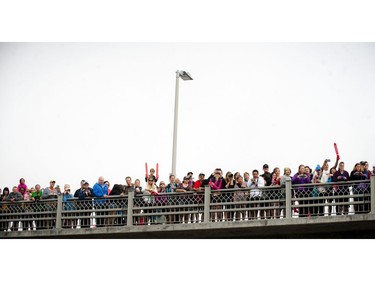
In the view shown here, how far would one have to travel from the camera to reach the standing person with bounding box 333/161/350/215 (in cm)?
3016

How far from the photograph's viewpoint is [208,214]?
31.5 meters

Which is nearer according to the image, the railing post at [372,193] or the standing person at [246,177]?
the railing post at [372,193]

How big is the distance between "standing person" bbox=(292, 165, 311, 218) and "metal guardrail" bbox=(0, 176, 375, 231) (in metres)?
0.03

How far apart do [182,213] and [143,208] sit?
133 cm

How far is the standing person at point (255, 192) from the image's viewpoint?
31.0m

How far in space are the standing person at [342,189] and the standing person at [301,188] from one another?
91cm

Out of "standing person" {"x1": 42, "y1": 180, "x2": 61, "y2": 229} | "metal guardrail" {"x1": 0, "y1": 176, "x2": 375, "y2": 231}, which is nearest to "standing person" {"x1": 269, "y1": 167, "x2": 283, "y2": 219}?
"metal guardrail" {"x1": 0, "y1": 176, "x2": 375, "y2": 231}

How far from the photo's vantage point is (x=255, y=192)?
31141mm

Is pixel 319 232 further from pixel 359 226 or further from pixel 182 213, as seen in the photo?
pixel 182 213

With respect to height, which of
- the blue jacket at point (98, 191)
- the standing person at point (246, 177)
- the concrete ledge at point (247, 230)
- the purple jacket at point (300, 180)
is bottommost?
the concrete ledge at point (247, 230)

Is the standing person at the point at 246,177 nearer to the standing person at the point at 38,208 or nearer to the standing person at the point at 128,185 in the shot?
the standing person at the point at 128,185

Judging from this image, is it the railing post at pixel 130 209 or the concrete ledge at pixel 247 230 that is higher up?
the railing post at pixel 130 209

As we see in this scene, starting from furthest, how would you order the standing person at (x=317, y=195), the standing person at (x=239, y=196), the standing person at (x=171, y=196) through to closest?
the standing person at (x=171, y=196) < the standing person at (x=239, y=196) < the standing person at (x=317, y=195)

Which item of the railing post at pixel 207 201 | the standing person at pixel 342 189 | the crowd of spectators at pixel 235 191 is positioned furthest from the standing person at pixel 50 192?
the standing person at pixel 342 189
